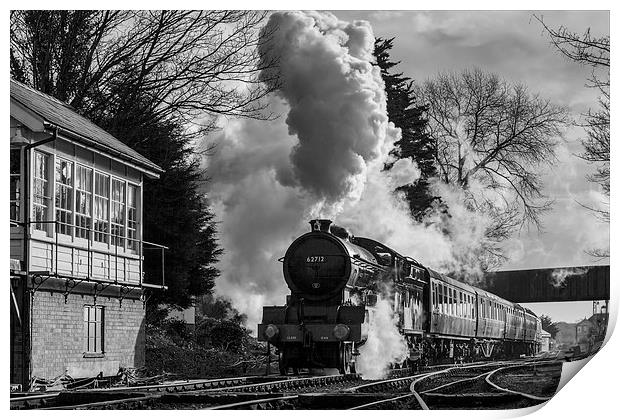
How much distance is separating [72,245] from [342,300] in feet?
13.3

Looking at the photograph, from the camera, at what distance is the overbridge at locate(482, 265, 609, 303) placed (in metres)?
14.1

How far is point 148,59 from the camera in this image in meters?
18.2

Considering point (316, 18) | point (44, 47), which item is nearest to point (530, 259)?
point (316, 18)

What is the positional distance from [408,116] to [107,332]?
5.54m

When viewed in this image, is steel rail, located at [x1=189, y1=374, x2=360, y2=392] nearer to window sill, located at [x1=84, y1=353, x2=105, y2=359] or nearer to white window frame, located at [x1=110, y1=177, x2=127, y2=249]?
window sill, located at [x1=84, y1=353, x2=105, y2=359]

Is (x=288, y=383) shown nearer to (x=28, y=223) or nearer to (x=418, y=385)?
(x=418, y=385)

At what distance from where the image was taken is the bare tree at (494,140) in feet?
47.9

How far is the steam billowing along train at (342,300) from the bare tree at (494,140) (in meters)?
1.89

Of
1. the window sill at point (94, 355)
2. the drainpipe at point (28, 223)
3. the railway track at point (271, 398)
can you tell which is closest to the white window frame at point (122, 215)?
the window sill at point (94, 355)

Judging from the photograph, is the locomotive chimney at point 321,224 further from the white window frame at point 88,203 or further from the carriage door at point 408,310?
the white window frame at point 88,203

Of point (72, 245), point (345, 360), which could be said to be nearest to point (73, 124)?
point (72, 245)

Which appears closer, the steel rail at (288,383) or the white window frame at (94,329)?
the steel rail at (288,383)

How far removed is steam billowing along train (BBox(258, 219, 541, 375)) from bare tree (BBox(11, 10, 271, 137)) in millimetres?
2337
